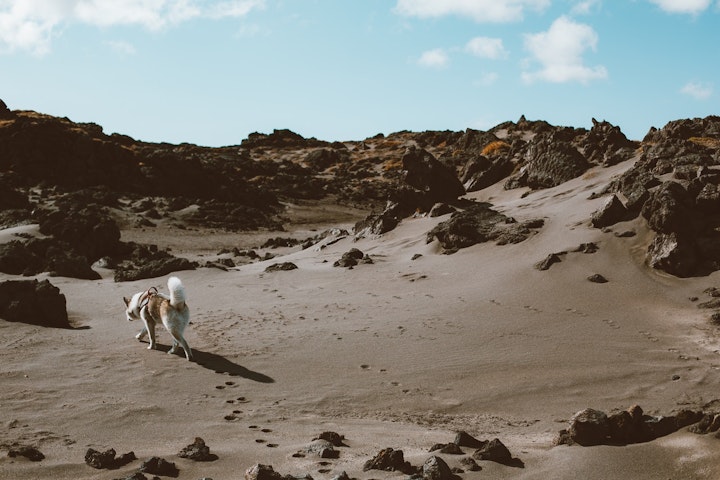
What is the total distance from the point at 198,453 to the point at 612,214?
11022 mm

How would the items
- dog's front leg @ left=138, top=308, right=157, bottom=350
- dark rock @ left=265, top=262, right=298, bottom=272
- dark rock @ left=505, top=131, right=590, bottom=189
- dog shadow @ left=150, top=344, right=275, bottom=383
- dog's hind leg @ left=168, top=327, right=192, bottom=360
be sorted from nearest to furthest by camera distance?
dog shadow @ left=150, top=344, right=275, bottom=383 < dog's hind leg @ left=168, top=327, right=192, bottom=360 < dog's front leg @ left=138, top=308, right=157, bottom=350 < dark rock @ left=265, top=262, right=298, bottom=272 < dark rock @ left=505, top=131, right=590, bottom=189

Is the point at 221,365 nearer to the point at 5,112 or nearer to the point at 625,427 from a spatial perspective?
the point at 625,427

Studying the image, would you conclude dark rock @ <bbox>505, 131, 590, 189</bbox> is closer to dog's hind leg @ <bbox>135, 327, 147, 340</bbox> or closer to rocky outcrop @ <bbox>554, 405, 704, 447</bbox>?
dog's hind leg @ <bbox>135, 327, 147, 340</bbox>

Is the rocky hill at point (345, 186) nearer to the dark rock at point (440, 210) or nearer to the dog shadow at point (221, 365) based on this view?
the dark rock at point (440, 210)

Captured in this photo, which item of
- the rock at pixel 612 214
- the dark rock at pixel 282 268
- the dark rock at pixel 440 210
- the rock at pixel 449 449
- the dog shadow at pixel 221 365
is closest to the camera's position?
the rock at pixel 449 449

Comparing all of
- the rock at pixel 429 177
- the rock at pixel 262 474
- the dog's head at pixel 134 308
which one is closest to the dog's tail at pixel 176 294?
the dog's head at pixel 134 308

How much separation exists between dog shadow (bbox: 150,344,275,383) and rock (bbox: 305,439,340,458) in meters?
2.58

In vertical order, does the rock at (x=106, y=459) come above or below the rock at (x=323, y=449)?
above

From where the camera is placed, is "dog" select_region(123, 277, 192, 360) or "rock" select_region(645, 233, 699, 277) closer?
"dog" select_region(123, 277, 192, 360)

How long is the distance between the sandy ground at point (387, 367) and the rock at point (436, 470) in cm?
23

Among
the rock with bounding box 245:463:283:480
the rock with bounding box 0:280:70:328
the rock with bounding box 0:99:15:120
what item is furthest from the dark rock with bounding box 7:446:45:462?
the rock with bounding box 0:99:15:120

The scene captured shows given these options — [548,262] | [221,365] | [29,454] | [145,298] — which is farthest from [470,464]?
[548,262]

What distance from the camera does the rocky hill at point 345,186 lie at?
1341cm

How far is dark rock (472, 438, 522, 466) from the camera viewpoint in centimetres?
477
